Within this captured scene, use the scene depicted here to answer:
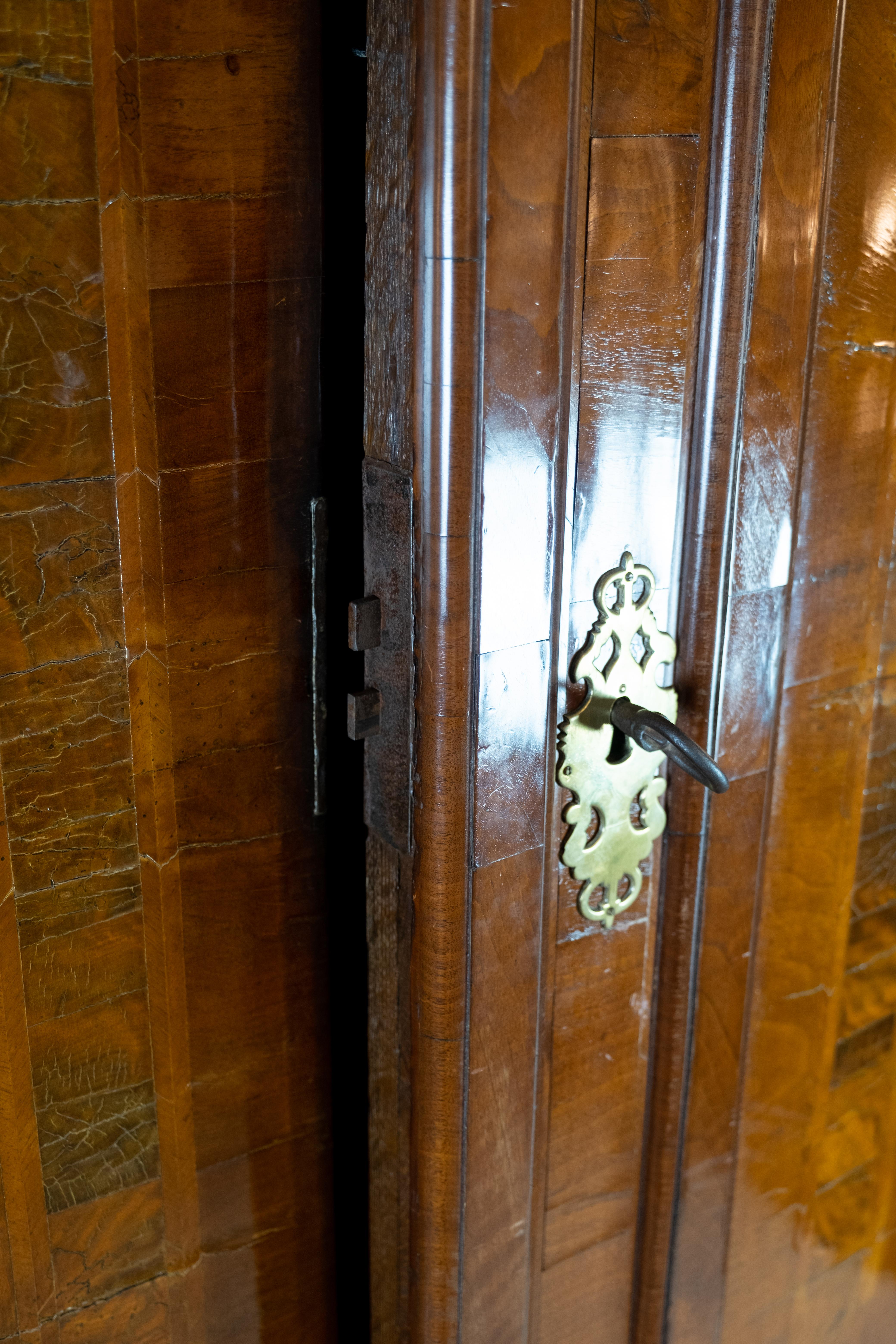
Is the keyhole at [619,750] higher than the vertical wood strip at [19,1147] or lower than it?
higher

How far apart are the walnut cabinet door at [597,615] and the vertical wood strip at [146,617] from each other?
125 millimetres

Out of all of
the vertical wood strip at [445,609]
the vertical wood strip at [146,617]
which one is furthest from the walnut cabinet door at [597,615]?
the vertical wood strip at [146,617]

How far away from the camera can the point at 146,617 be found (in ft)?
2.53

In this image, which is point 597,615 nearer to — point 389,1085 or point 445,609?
point 445,609

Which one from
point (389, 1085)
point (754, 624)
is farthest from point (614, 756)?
point (389, 1085)

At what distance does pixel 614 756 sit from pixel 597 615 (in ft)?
0.33

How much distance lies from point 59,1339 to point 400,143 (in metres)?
0.76

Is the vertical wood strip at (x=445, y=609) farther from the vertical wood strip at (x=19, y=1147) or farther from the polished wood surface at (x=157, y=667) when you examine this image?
the vertical wood strip at (x=19, y=1147)

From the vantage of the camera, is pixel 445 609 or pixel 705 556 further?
pixel 705 556

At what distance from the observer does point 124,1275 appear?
871 mm

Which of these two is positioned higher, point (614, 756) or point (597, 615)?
point (597, 615)

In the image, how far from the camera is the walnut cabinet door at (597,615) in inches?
28.5

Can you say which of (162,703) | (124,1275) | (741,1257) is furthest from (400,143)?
(741,1257)

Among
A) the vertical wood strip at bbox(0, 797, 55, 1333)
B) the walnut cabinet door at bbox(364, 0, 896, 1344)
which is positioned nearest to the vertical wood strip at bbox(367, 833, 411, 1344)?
the walnut cabinet door at bbox(364, 0, 896, 1344)
